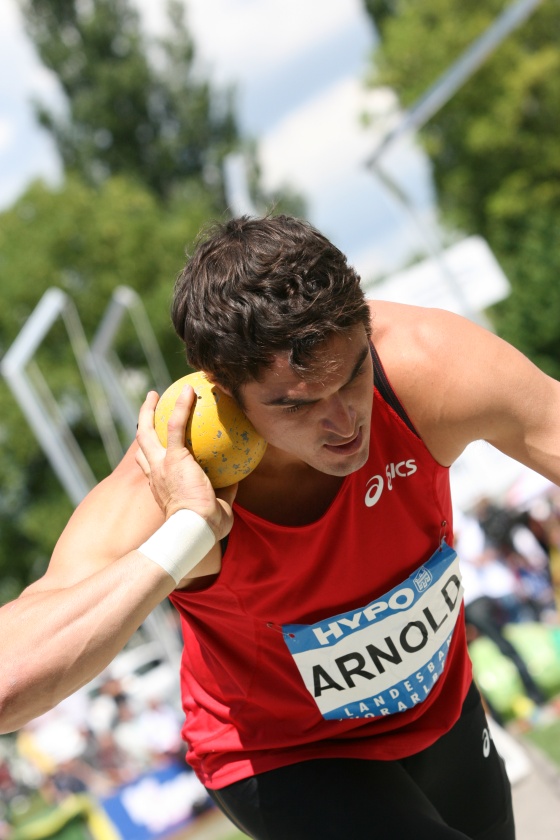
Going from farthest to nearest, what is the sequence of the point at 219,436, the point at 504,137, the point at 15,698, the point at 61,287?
the point at 504,137 < the point at 61,287 < the point at 219,436 < the point at 15,698

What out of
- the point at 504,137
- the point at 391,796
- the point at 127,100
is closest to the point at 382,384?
the point at 391,796

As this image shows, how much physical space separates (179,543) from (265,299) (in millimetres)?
585

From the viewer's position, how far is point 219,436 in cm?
246

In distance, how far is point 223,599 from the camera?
8.71 feet

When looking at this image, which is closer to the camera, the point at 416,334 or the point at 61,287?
the point at 416,334

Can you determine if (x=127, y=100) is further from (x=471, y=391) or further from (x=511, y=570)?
(x=471, y=391)

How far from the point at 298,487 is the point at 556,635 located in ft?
23.8

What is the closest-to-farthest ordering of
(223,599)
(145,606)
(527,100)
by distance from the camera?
(145,606)
(223,599)
(527,100)

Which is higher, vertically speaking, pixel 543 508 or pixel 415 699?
pixel 415 699

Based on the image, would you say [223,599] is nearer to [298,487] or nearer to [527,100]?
[298,487]

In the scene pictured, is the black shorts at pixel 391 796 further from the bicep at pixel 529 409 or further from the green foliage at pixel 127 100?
the green foliage at pixel 127 100

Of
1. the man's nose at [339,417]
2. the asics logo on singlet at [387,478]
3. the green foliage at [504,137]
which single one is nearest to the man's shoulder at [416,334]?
the asics logo on singlet at [387,478]

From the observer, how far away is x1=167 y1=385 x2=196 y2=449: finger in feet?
8.14

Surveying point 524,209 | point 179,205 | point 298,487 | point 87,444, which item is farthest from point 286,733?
point 179,205
